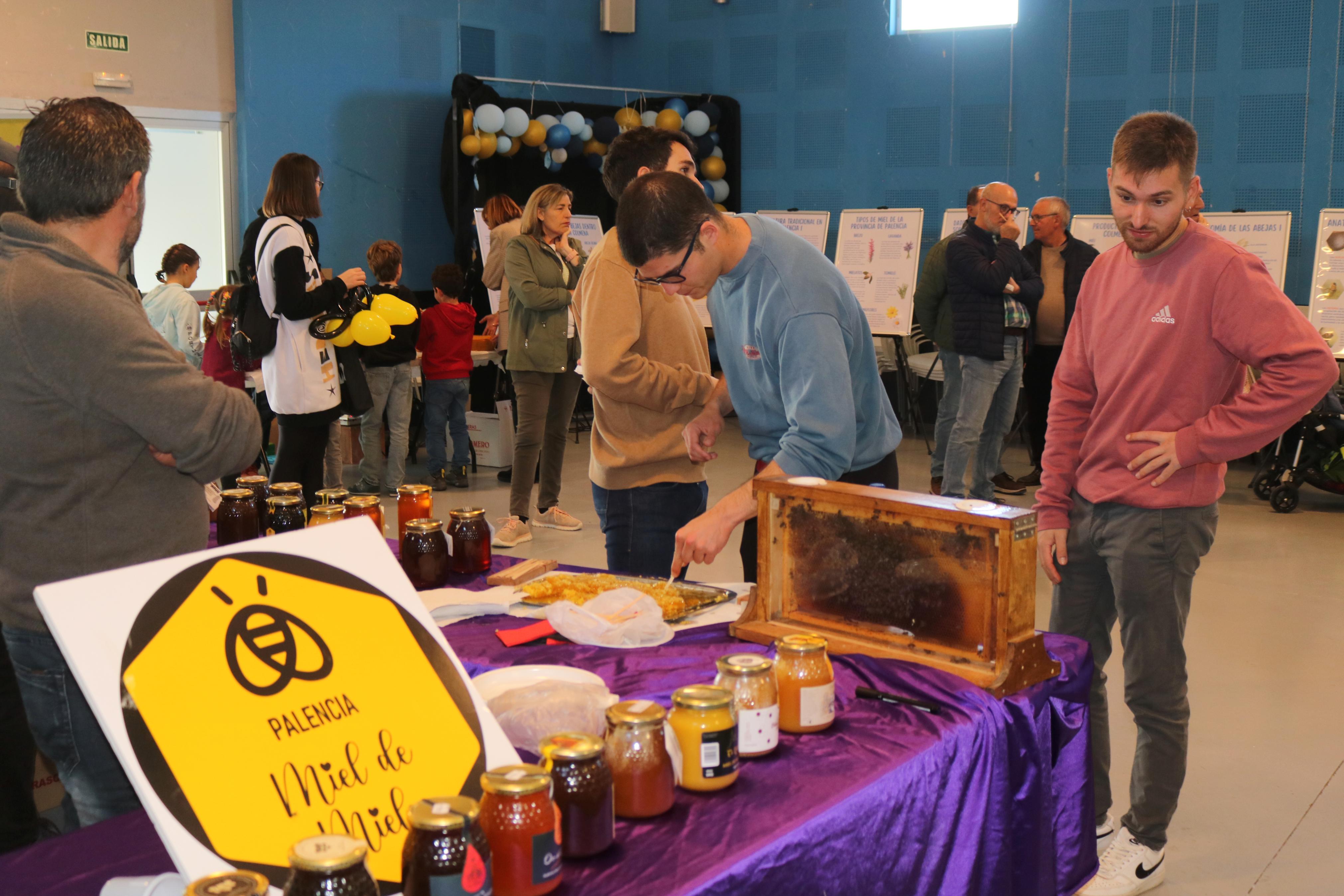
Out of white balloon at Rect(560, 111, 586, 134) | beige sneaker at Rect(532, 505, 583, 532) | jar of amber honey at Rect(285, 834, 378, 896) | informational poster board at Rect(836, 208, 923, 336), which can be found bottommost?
beige sneaker at Rect(532, 505, 583, 532)

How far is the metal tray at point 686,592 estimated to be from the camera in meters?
2.07

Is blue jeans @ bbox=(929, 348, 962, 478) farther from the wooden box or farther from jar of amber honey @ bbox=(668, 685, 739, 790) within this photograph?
jar of amber honey @ bbox=(668, 685, 739, 790)

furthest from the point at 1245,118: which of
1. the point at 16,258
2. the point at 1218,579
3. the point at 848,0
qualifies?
the point at 16,258

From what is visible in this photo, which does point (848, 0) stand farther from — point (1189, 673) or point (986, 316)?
point (1189, 673)

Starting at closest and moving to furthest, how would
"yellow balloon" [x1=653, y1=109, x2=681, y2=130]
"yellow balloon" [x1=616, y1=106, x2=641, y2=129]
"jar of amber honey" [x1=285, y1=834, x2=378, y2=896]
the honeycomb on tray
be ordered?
"jar of amber honey" [x1=285, y1=834, x2=378, y2=896] < the honeycomb on tray < "yellow balloon" [x1=616, y1=106, x2=641, y2=129] < "yellow balloon" [x1=653, y1=109, x2=681, y2=130]

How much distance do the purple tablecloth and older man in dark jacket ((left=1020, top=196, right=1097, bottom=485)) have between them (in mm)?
4980

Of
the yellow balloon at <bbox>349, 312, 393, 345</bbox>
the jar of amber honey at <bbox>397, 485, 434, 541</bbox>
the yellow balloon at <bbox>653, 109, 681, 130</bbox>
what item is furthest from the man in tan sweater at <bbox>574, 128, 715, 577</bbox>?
the yellow balloon at <bbox>653, 109, 681, 130</bbox>

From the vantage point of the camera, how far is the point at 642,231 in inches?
81.2

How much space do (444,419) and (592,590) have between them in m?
4.81

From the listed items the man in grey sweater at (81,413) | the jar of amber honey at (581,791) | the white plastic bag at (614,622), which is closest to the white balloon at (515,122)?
the man in grey sweater at (81,413)

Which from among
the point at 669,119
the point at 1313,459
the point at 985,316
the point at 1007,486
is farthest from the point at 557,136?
the point at 1313,459

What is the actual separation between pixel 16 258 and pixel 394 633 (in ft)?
2.80

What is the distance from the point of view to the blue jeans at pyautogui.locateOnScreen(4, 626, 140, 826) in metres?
1.71

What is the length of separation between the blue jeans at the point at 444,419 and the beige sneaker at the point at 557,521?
1.29 m
